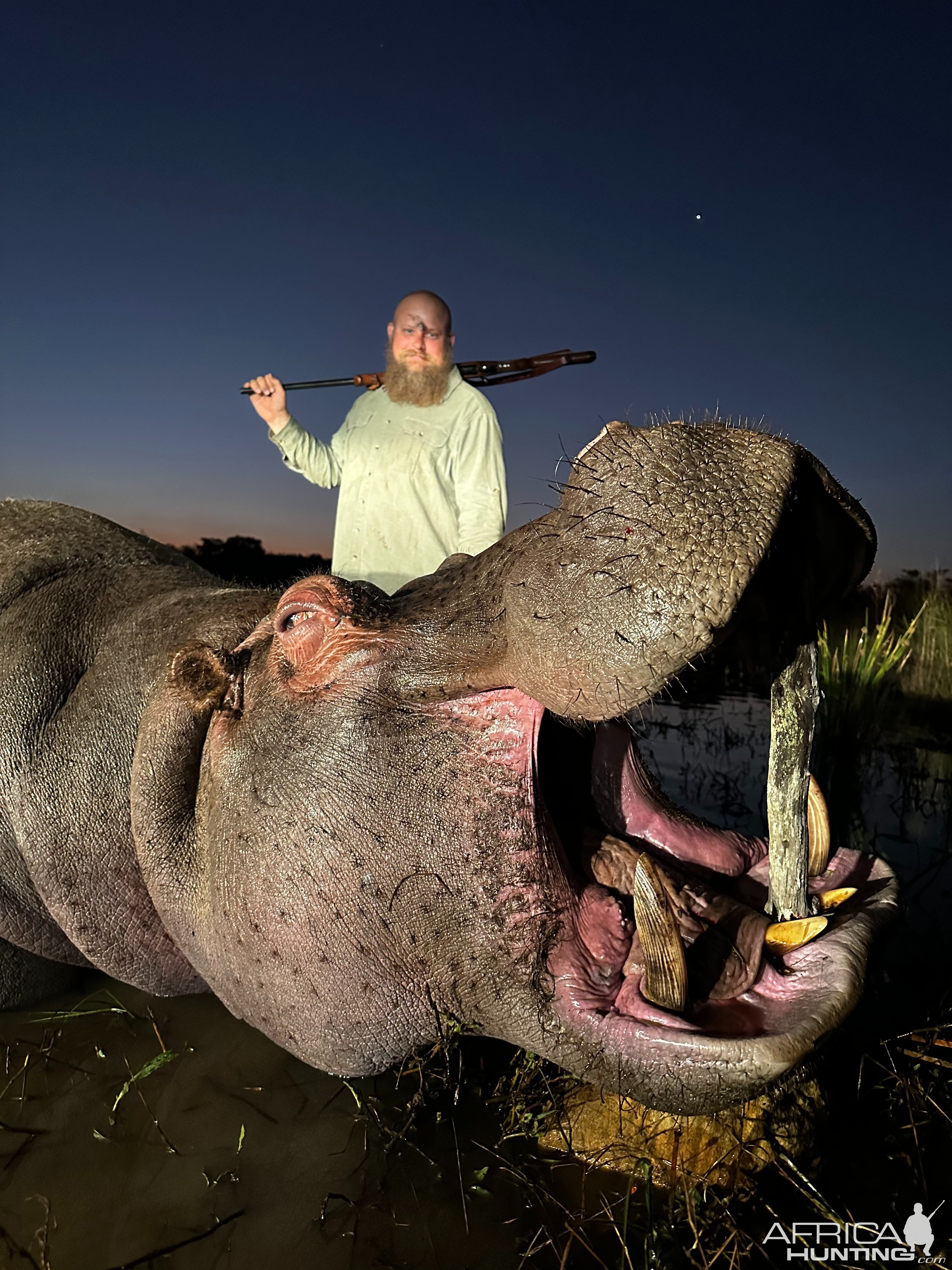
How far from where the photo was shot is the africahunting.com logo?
5.16 feet

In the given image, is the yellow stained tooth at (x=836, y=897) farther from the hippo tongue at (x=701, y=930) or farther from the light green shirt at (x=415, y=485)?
the light green shirt at (x=415, y=485)

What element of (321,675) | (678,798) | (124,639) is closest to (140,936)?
(124,639)

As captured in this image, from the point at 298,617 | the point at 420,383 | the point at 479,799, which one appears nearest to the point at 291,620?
the point at 298,617

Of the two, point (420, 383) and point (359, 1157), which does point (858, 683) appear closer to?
point (420, 383)

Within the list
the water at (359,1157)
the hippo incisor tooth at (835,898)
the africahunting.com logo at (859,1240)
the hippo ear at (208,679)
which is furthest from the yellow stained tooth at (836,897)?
the hippo ear at (208,679)

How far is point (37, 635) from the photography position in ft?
7.43

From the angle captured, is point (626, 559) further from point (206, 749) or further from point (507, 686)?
point (206, 749)

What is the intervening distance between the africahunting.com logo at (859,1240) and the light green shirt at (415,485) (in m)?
3.44

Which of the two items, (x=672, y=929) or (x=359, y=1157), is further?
(x=359, y=1157)

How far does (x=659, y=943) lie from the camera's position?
4.72 ft

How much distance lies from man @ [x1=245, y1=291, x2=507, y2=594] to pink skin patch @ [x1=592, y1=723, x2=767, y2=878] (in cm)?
266

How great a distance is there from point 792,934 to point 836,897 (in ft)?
0.64

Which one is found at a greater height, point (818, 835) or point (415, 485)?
point (415, 485)

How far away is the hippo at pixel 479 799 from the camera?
1347 mm
